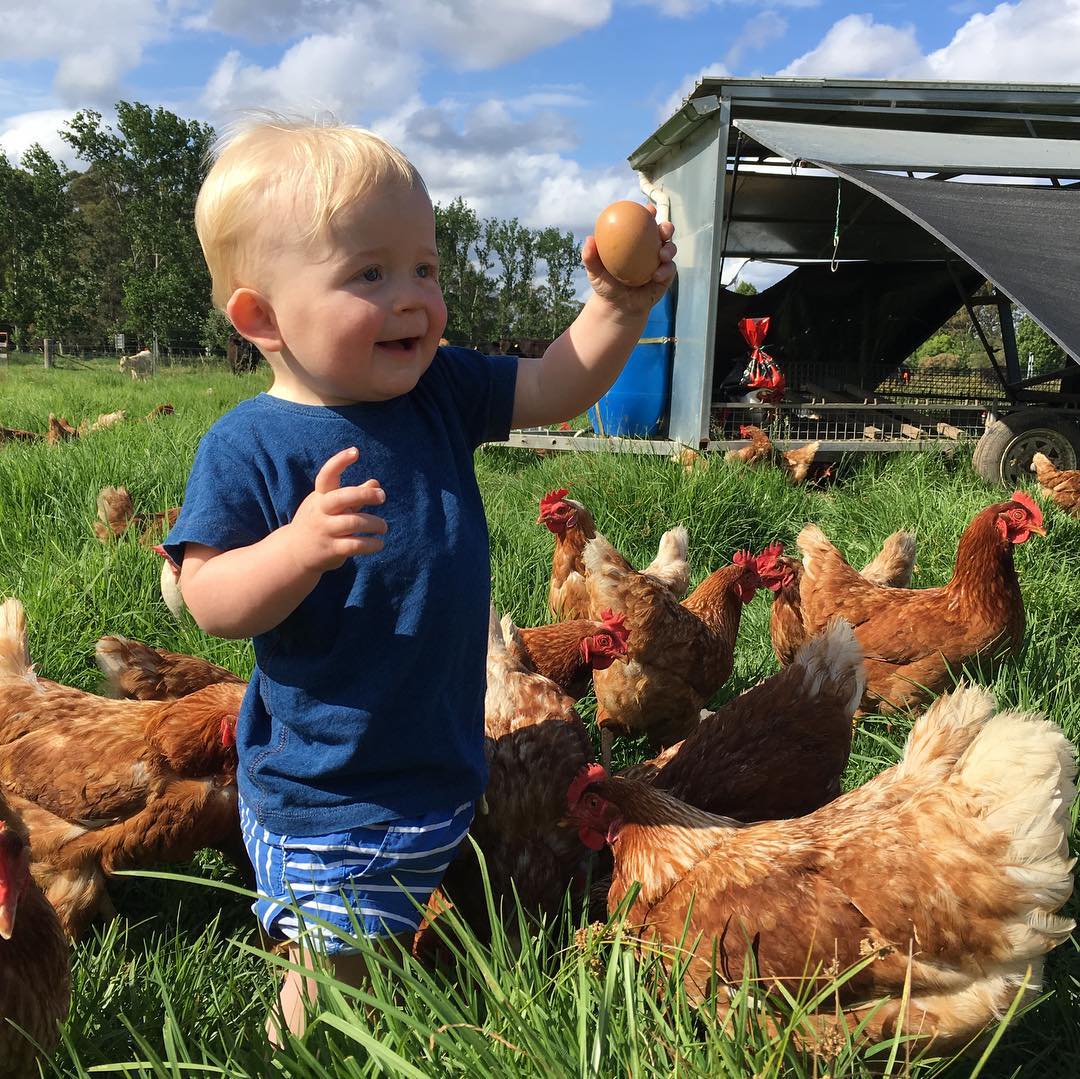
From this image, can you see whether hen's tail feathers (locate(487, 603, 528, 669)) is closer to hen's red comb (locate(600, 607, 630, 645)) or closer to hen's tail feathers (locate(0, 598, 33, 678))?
hen's red comb (locate(600, 607, 630, 645))

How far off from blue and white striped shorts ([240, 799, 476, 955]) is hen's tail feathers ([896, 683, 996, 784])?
3.57 feet

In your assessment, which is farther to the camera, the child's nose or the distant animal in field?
the distant animal in field

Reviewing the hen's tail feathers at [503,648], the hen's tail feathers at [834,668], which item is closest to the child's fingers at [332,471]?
the hen's tail feathers at [503,648]

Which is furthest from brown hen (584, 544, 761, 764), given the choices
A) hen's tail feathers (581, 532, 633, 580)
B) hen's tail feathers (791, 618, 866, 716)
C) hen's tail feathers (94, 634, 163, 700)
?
hen's tail feathers (94, 634, 163, 700)

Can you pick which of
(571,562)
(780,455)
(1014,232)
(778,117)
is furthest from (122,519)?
(778,117)

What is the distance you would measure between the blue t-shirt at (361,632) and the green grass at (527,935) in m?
0.25

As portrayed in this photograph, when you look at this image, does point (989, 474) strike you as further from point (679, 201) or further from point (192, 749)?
point (192, 749)

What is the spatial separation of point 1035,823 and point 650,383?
22.6 ft

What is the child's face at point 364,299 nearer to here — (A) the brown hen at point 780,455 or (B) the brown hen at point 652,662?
(B) the brown hen at point 652,662

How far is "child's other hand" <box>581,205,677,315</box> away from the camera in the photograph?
5.37 feet

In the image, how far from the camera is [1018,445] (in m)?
6.71

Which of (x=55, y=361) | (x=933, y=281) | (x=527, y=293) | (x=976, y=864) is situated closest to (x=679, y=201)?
(x=933, y=281)

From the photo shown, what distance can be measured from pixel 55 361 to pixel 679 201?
2668 centimetres

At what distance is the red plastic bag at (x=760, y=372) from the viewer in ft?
25.6
